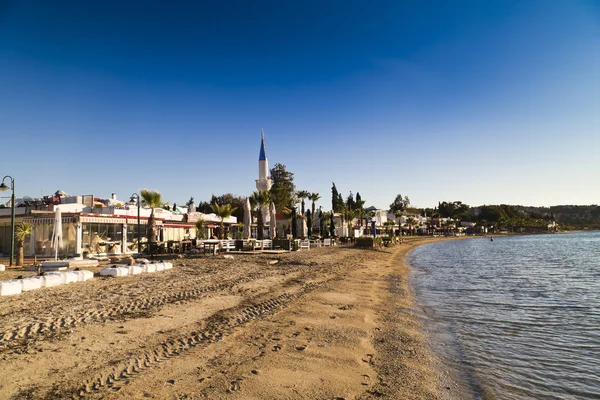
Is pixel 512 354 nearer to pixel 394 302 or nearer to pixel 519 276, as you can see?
pixel 394 302

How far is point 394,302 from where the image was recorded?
12344 mm

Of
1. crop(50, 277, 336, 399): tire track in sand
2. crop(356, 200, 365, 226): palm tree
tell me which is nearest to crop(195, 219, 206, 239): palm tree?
crop(50, 277, 336, 399): tire track in sand

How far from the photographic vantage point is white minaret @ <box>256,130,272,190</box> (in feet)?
146

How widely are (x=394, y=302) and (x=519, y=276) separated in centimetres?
1322

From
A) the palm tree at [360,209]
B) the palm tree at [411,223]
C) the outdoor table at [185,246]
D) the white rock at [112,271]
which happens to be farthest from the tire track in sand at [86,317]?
the palm tree at [411,223]

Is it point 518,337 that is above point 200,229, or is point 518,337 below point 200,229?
below

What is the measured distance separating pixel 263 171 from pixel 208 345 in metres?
40.5

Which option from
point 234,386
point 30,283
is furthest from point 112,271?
point 234,386

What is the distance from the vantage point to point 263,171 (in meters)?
46.2

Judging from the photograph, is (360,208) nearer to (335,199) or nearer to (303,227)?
(335,199)

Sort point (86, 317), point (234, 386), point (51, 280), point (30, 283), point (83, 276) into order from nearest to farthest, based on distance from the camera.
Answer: point (234, 386) → point (86, 317) → point (30, 283) → point (51, 280) → point (83, 276)

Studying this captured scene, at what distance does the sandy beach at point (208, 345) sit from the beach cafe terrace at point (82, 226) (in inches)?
446

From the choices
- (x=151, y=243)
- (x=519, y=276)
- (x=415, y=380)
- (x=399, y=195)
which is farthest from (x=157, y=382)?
(x=399, y=195)

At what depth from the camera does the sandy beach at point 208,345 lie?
4.80 metres
